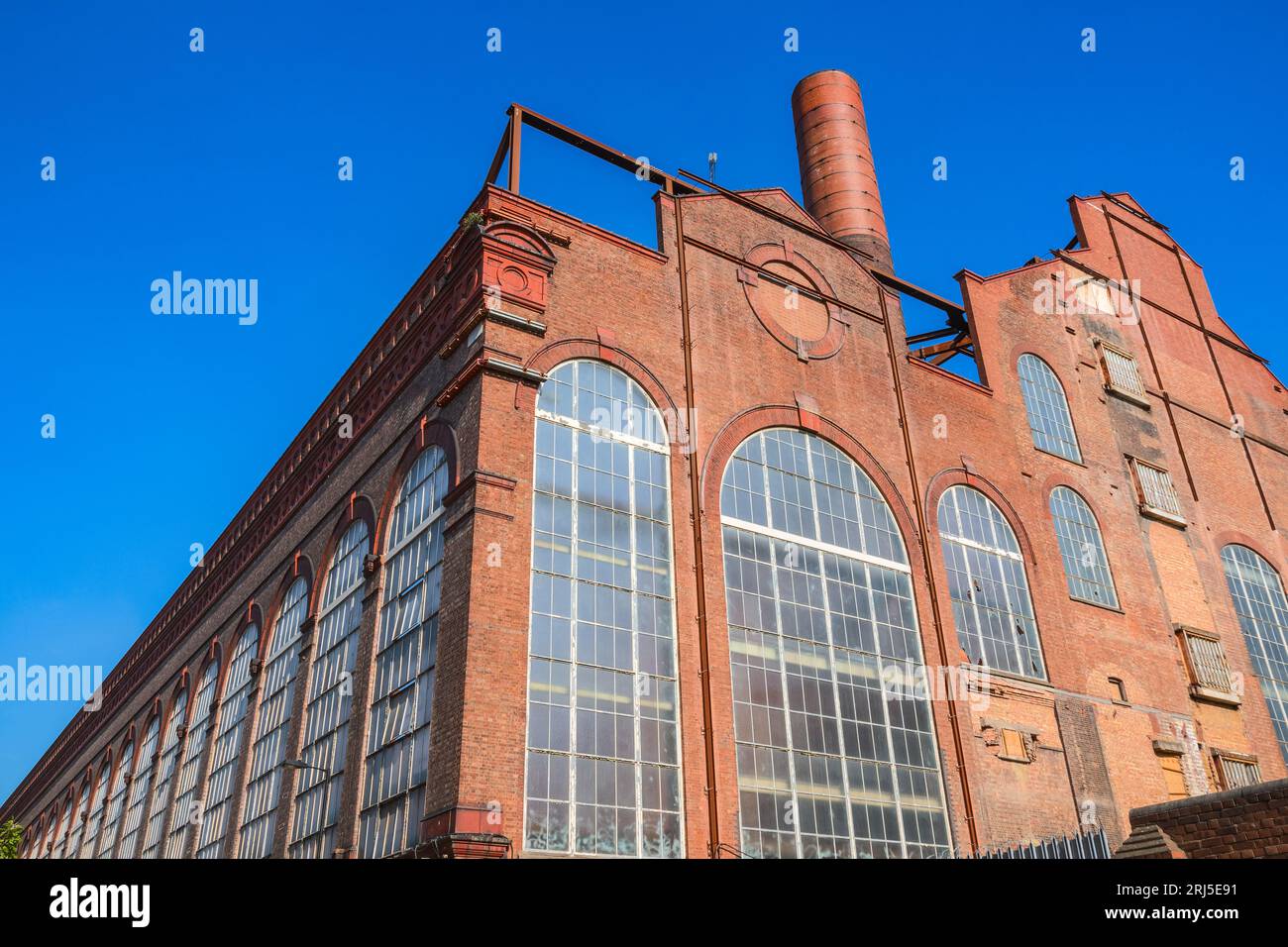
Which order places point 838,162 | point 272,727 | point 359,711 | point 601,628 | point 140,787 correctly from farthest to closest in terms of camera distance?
point 140,787
point 838,162
point 272,727
point 359,711
point 601,628

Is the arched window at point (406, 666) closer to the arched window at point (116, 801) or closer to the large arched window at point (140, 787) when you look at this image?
the large arched window at point (140, 787)

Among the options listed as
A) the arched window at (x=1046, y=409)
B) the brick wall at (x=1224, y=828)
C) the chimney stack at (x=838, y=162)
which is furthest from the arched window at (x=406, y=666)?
the chimney stack at (x=838, y=162)

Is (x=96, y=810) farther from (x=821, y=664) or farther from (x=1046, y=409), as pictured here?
(x=1046, y=409)

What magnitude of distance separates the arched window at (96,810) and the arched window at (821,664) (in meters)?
24.6

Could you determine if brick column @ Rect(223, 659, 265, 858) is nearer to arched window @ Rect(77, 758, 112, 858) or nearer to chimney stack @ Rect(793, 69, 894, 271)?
arched window @ Rect(77, 758, 112, 858)

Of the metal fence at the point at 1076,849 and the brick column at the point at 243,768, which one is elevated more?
the brick column at the point at 243,768

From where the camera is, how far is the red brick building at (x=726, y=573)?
1418cm

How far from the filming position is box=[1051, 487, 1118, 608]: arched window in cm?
2119

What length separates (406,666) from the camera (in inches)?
603

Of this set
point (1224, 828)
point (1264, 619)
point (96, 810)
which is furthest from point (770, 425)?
point (96, 810)

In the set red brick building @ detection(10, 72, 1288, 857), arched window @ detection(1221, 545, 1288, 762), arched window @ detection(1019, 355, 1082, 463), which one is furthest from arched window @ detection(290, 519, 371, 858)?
arched window @ detection(1221, 545, 1288, 762)

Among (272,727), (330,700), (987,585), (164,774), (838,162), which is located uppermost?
(838,162)

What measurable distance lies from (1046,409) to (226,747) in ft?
62.4

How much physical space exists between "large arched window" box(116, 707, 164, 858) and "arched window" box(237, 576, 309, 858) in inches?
343
